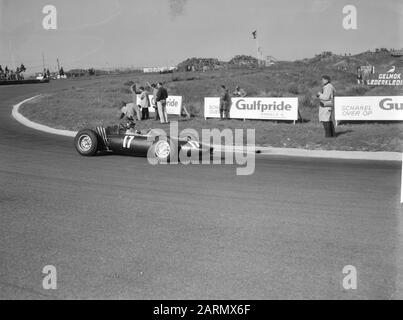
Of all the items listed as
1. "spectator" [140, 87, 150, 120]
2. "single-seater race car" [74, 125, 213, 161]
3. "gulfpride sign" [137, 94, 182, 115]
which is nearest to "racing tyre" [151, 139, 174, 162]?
"single-seater race car" [74, 125, 213, 161]

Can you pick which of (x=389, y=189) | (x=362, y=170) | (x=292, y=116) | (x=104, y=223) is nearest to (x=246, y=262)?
(x=104, y=223)

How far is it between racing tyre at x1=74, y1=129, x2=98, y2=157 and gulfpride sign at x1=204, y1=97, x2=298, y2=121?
932 centimetres

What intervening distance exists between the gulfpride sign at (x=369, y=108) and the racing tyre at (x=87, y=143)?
9505 mm

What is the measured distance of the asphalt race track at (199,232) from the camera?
4547 millimetres

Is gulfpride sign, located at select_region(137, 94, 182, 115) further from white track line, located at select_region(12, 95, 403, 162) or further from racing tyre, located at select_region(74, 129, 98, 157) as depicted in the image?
racing tyre, located at select_region(74, 129, 98, 157)

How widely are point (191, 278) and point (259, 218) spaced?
2296mm

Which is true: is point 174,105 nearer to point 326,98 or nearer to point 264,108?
point 264,108

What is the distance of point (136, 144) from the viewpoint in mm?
11680

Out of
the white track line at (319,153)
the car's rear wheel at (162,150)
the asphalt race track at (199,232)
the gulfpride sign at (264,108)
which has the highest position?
the gulfpride sign at (264,108)

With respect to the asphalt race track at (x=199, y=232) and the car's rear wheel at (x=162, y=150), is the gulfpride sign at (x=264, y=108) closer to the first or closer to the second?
the asphalt race track at (x=199, y=232)

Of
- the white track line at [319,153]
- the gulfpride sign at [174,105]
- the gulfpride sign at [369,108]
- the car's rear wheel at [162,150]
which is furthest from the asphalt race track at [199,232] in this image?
the gulfpride sign at [174,105]

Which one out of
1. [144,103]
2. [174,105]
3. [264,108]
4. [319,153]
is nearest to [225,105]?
[264,108]

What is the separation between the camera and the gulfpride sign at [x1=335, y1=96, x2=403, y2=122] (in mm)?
16922

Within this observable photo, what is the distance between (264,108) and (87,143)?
9.39 meters
